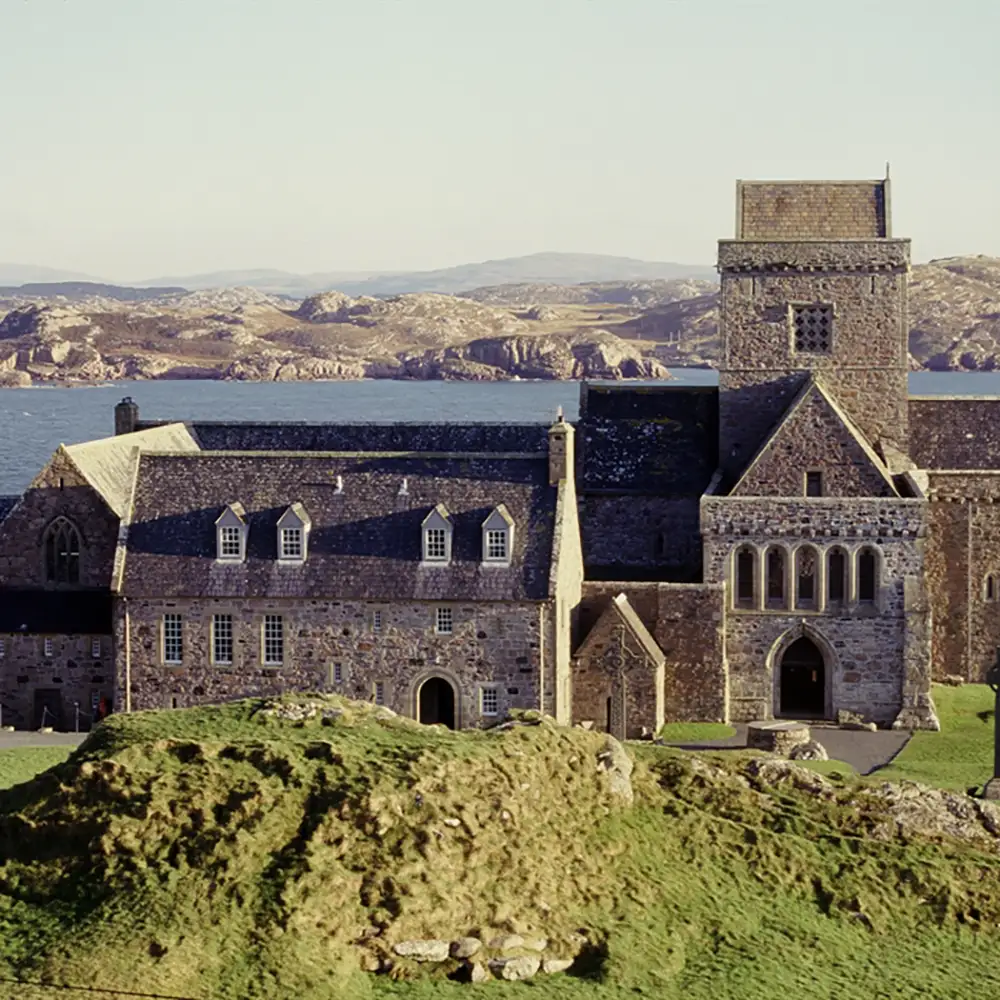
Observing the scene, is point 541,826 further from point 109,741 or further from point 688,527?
point 688,527

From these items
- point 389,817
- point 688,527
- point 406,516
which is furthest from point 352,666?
point 389,817

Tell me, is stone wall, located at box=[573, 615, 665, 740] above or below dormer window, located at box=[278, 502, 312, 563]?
below

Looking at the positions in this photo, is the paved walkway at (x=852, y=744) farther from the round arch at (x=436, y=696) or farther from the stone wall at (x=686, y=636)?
the round arch at (x=436, y=696)

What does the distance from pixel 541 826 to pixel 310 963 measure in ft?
16.0

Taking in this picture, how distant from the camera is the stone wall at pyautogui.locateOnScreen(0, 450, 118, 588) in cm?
5509

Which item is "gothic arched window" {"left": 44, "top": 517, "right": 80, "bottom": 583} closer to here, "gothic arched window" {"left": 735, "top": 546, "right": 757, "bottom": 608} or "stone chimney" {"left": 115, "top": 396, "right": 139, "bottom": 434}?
"stone chimney" {"left": 115, "top": 396, "right": 139, "bottom": 434}

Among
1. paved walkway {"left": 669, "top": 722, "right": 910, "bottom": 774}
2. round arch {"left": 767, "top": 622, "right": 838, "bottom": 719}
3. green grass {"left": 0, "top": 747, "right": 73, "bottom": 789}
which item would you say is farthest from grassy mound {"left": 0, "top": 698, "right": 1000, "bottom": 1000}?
round arch {"left": 767, "top": 622, "right": 838, "bottom": 719}

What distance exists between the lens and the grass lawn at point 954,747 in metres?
45.4

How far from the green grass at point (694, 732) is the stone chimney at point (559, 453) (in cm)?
748

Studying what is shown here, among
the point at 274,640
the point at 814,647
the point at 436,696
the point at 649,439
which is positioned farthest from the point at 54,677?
the point at 814,647

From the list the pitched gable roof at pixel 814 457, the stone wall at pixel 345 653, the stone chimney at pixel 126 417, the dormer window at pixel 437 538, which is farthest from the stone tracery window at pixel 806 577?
the stone chimney at pixel 126 417

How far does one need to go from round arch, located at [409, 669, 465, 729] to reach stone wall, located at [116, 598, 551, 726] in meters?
0.04

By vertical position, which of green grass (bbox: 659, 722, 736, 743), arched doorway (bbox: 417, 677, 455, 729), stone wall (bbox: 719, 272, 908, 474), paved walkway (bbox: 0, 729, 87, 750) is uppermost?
stone wall (bbox: 719, 272, 908, 474)

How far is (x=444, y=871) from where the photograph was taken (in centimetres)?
2844
